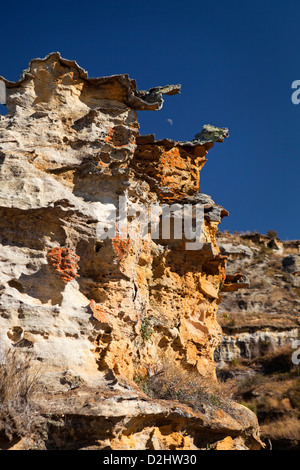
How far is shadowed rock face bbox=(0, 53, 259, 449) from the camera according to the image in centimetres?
525

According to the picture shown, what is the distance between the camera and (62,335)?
5375mm

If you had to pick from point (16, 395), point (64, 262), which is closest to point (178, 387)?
point (64, 262)

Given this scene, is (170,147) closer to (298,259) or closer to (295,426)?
(295,426)

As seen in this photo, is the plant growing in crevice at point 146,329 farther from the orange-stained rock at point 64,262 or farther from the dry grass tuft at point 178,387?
the orange-stained rock at point 64,262

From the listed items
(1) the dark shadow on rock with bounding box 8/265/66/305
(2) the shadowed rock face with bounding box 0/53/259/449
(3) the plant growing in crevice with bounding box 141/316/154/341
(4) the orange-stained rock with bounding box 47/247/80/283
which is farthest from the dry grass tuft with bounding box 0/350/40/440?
(3) the plant growing in crevice with bounding box 141/316/154/341

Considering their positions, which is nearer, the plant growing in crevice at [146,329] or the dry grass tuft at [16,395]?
the dry grass tuft at [16,395]

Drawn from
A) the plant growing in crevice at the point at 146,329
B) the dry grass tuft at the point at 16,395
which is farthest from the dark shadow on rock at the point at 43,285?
the plant growing in crevice at the point at 146,329

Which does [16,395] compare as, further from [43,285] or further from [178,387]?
[178,387]

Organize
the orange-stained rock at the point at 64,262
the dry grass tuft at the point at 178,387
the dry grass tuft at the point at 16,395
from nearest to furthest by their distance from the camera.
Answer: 1. the dry grass tuft at the point at 16,395
2. the orange-stained rock at the point at 64,262
3. the dry grass tuft at the point at 178,387

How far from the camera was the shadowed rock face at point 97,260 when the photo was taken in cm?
525

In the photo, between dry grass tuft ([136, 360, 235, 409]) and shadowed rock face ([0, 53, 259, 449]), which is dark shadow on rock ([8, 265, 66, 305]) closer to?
shadowed rock face ([0, 53, 259, 449])

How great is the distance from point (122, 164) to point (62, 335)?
9.26 ft

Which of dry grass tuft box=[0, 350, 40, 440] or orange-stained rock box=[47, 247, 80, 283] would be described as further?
orange-stained rock box=[47, 247, 80, 283]

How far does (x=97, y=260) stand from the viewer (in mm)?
6320
